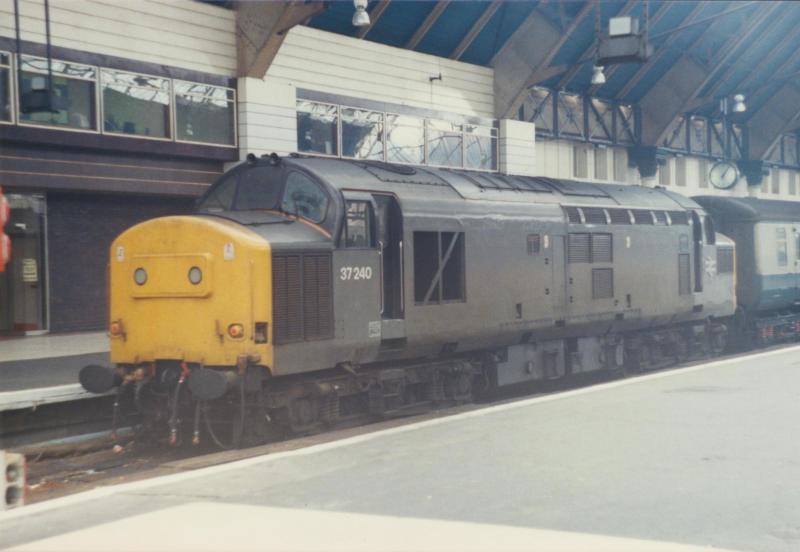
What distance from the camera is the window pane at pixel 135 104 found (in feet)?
63.1

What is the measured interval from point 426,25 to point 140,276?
52.8 feet

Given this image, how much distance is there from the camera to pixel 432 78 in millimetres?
26469

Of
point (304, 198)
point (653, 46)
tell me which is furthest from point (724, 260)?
point (304, 198)

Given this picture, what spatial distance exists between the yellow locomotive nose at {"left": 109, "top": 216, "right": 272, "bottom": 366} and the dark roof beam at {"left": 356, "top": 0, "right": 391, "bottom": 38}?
13741 mm

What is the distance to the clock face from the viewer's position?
35875mm

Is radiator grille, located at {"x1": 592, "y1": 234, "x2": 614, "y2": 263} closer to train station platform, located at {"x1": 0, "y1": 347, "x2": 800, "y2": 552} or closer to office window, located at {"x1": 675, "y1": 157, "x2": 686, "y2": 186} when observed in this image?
train station platform, located at {"x1": 0, "y1": 347, "x2": 800, "y2": 552}

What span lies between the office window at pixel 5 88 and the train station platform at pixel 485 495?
10901 mm

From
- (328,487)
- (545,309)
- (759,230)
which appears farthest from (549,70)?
(328,487)

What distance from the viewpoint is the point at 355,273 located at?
37.4 feet

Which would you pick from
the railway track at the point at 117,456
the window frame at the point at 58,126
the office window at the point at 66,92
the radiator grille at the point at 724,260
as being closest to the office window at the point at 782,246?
the radiator grille at the point at 724,260

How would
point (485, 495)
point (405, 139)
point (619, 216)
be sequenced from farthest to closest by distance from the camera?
point (405, 139), point (619, 216), point (485, 495)

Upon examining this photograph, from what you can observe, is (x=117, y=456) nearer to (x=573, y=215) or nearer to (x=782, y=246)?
(x=573, y=215)

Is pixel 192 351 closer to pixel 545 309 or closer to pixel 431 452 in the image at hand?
pixel 431 452

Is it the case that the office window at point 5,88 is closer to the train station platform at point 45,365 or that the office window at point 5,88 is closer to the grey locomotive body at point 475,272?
the train station platform at point 45,365
